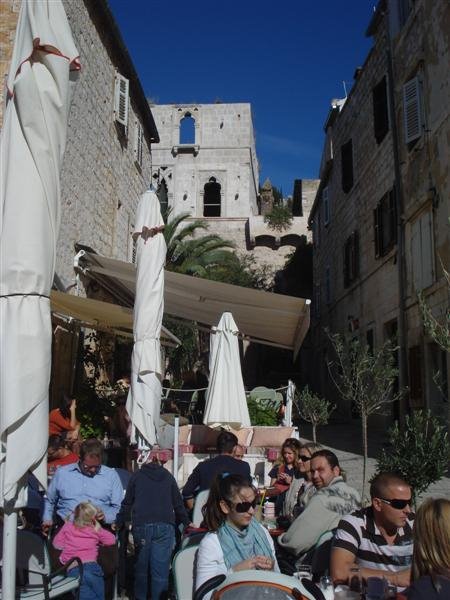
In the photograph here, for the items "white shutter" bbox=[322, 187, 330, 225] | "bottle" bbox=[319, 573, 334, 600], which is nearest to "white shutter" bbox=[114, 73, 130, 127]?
"white shutter" bbox=[322, 187, 330, 225]

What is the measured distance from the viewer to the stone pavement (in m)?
9.34

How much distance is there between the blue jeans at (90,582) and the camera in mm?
4133

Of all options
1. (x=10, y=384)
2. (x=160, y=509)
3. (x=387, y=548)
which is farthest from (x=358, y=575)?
(x=10, y=384)

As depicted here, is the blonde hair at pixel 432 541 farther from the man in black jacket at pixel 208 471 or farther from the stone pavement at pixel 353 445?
the stone pavement at pixel 353 445

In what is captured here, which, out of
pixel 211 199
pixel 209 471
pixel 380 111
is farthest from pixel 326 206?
pixel 209 471

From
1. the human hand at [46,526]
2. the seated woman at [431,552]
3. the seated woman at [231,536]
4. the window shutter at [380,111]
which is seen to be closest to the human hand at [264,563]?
the seated woman at [231,536]

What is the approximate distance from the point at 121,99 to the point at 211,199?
68.8ft

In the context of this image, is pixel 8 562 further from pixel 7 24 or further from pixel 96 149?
pixel 96 149

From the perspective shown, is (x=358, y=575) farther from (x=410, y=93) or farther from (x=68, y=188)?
(x=410, y=93)

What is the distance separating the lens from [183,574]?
3598 millimetres

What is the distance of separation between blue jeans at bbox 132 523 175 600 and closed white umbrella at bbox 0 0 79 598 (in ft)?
4.54

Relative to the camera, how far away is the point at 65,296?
8.68 metres

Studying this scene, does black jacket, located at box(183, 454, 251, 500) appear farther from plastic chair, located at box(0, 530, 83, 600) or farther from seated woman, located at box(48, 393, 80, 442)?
seated woman, located at box(48, 393, 80, 442)

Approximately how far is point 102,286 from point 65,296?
5672 millimetres
